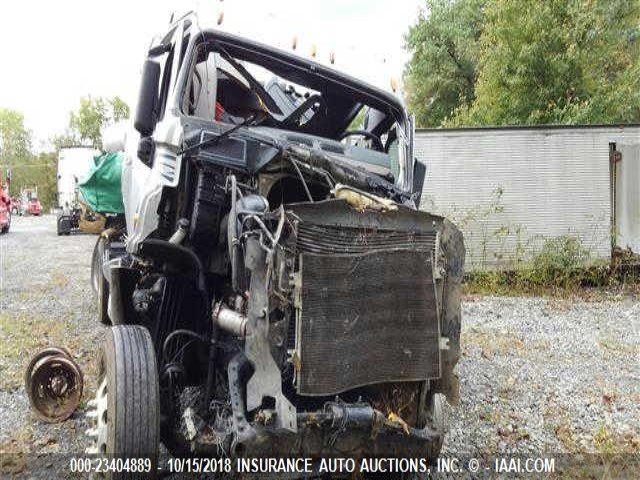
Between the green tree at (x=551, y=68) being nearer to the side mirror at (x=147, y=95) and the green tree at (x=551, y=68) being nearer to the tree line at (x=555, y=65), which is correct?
the tree line at (x=555, y=65)

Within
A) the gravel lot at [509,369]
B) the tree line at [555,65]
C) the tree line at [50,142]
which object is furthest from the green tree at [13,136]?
the gravel lot at [509,369]

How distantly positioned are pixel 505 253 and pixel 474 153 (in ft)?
5.89

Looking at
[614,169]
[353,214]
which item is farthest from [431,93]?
[353,214]

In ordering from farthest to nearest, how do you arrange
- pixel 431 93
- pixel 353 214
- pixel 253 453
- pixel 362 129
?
1. pixel 431 93
2. pixel 362 129
3. pixel 353 214
4. pixel 253 453

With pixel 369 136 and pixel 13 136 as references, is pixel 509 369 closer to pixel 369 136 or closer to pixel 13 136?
pixel 369 136

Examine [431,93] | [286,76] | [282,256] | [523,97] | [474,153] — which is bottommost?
[282,256]

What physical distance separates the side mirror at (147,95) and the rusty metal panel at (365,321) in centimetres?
186

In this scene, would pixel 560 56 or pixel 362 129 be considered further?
pixel 560 56

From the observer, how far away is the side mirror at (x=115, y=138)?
6016 mm

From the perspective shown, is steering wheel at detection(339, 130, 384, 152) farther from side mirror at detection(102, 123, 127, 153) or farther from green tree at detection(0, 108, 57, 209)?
green tree at detection(0, 108, 57, 209)

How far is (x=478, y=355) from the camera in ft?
21.4

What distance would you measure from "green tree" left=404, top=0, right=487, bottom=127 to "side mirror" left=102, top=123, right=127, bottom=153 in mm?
16337

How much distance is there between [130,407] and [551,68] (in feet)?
43.4

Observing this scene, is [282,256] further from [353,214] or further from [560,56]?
[560,56]
